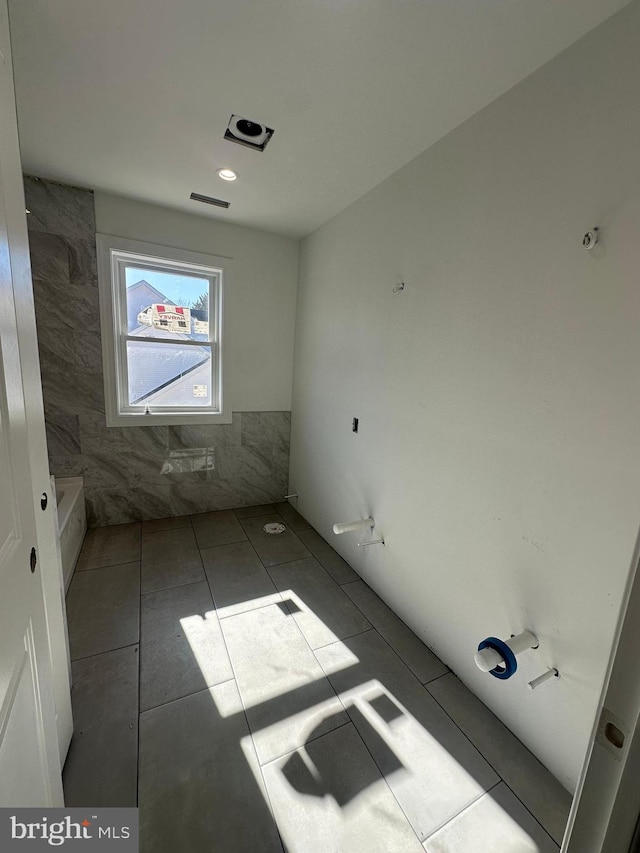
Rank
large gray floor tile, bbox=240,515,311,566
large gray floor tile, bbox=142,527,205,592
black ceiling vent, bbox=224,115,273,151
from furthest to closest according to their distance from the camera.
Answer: large gray floor tile, bbox=240,515,311,566 < large gray floor tile, bbox=142,527,205,592 < black ceiling vent, bbox=224,115,273,151

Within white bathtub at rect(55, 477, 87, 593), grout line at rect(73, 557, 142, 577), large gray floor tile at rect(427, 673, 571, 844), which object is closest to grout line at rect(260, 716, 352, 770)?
large gray floor tile at rect(427, 673, 571, 844)

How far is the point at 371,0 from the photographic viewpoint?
106 cm

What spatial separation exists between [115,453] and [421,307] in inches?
103

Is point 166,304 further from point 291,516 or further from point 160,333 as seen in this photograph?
point 291,516

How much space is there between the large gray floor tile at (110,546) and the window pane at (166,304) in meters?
1.64

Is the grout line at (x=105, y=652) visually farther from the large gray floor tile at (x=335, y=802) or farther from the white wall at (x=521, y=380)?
the white wall at (x=521, y=380)

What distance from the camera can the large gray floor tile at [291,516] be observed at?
3.10m

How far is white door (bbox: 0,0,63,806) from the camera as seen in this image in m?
0.65

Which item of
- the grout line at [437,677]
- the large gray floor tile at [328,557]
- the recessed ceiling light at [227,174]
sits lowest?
the grout line at [437,677]

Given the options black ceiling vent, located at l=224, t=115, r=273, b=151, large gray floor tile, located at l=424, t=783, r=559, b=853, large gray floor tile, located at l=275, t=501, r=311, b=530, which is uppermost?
black ceiling vent, located at l=224, t=115, r=273, b=151

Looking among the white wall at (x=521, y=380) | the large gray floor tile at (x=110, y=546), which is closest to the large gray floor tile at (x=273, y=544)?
the white wall at (x=521, y=380)

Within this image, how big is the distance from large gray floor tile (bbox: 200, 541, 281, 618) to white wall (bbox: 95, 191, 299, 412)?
1.30 m

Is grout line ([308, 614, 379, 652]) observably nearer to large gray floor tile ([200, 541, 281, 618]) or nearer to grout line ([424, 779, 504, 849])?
large gray floor tile ([200, 541, 281, 618])

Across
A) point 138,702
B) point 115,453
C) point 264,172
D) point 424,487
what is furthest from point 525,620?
point 115,453
